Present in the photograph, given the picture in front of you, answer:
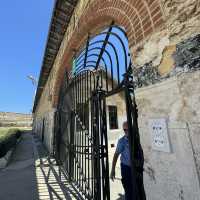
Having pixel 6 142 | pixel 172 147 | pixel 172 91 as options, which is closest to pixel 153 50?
pixel 172 91

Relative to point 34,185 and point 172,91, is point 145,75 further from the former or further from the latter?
point 34,185

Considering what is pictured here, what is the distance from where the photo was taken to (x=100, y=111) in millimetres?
3020

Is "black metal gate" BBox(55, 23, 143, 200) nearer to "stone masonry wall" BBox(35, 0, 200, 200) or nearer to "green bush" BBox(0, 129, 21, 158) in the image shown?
"stone masonry wall" BBox(35, 0, 200, 200)

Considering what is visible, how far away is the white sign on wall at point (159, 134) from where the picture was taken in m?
1.46

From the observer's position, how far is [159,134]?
4.99 feet

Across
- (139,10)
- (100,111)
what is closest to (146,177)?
(100,111)

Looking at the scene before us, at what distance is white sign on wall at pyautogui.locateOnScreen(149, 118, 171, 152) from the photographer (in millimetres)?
1460

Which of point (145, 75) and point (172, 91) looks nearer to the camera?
point (172, 91)

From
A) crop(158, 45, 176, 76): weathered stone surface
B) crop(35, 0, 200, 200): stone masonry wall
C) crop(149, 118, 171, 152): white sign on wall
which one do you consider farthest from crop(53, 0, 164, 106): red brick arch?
crop(149, 118, 171, 152): white sign on wall

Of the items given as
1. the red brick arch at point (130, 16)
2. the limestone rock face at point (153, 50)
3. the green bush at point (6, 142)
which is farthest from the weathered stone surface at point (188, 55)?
the green bush at point (6, 142)

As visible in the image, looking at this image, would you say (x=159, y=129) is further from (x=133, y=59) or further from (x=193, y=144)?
(x=133, y=59)

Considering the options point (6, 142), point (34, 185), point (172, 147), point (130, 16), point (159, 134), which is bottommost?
point (34, 185)

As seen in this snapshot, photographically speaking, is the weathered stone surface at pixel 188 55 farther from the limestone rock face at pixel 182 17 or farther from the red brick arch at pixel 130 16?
the red brick arch at pixel 130 16

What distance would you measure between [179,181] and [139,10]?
1719mm
